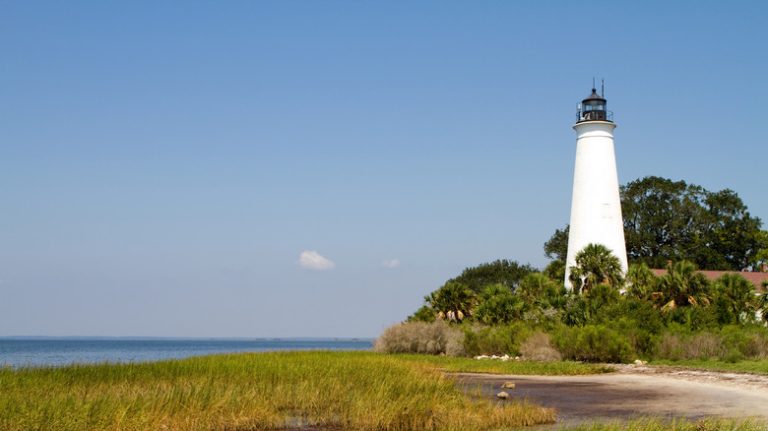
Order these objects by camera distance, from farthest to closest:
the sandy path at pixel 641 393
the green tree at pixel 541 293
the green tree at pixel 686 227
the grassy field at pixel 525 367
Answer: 1. the green tree at pixel 686 227
2. the green tree at pixel 541 293
3. the grassy field at pixel 525 367
4. the sandy path at pixel 641 393

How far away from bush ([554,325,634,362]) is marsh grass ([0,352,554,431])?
15283mm

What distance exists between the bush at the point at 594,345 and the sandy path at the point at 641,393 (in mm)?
3429

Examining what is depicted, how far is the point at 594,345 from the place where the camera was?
33.6m

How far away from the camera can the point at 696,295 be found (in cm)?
4134

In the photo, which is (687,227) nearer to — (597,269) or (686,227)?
(686,227)

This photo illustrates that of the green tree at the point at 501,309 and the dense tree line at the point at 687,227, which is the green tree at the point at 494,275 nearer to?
the dense tree line at the point at 687,227

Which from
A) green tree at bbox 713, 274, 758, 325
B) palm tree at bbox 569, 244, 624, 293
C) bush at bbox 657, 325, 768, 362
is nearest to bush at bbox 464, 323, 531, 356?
bush at bbox 657, 325, 768, 362

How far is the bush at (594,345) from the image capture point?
3312 cm

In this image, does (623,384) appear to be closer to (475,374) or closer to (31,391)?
(475,374)

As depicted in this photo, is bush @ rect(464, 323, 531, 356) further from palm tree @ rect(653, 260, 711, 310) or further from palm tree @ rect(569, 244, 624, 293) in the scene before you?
palm tree @ rect(653, 260, 711, 310)

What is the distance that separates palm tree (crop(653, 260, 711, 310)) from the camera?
4119 centimetres

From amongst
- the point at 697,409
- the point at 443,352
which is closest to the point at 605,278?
the point at 443,352

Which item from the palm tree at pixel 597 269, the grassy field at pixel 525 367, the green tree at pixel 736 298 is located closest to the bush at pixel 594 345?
the grassy field at pixel 525 367

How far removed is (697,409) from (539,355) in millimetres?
17595
